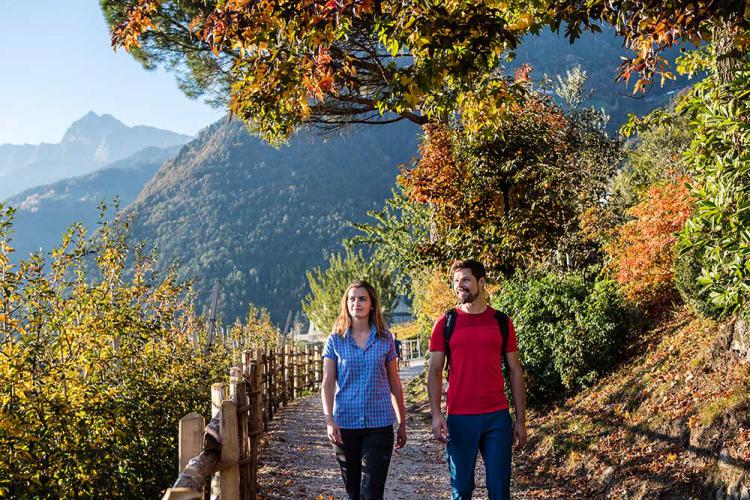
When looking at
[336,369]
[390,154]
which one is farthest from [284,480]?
[390,154]

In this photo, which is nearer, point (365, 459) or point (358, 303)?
point (365, 459)

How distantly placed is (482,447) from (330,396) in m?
0.97

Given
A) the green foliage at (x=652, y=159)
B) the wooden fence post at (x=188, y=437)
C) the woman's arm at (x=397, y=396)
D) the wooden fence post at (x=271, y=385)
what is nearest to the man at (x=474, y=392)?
the woman's arm at (x=397, y=396)

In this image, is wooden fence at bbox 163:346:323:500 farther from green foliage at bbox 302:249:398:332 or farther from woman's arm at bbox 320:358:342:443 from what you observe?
green foliage at bbox 302:249:398:332

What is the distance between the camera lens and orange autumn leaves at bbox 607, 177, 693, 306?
8898 millimetres

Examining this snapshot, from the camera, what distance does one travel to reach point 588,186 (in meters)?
11.4

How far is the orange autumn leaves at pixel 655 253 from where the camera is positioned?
8898mm

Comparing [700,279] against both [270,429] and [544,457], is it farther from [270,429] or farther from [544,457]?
[270,429]

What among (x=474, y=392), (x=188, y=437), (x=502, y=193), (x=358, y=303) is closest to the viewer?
(x=188, y=437)

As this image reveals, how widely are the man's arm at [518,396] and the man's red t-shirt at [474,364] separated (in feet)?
0.30

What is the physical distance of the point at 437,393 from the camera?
3.93 meters

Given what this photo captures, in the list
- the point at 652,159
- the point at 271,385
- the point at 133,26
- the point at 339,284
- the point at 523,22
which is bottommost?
the point at 271,385

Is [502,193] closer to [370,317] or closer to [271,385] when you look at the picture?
[271,385]

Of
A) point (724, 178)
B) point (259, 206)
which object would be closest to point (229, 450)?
point (724, 178)
